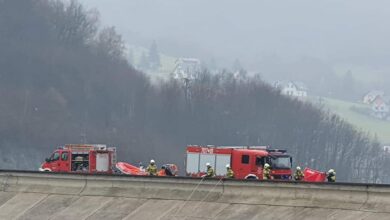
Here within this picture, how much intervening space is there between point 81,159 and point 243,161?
11593 millimetres

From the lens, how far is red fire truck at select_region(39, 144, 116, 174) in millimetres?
58594

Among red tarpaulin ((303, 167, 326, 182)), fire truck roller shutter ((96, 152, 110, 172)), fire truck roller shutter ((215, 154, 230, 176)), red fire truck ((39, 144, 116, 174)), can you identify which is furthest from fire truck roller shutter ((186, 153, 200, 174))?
red tarpaulin ((303, 167, 326, 182))

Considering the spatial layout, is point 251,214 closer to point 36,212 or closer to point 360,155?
point 36,212

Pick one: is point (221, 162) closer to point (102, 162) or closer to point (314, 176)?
point (314, 176)

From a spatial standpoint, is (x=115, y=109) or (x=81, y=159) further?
(x=115, y=109)

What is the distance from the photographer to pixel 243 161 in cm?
5278

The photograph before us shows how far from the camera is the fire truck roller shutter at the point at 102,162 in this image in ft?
195

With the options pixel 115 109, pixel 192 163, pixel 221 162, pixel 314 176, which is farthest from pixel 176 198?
pixel 115 109

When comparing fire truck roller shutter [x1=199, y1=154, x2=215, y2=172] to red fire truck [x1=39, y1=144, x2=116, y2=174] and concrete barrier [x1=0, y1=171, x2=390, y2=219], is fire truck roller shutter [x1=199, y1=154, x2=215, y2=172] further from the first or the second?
concrete barrier [x1=0, y1=171, x2=390, y2=219]

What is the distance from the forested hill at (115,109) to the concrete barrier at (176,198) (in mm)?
78233

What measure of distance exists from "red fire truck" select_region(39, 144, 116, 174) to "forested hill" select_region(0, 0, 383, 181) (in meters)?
61.2

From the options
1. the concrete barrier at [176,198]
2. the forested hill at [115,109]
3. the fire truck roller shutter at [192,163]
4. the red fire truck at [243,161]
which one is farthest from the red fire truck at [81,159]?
the forested hill at [115,109]

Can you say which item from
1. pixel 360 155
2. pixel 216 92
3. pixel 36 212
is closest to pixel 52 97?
pixel 216 92

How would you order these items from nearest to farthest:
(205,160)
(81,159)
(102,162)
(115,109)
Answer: (205,160)
(81,159)
(102,162)
(115,109)
